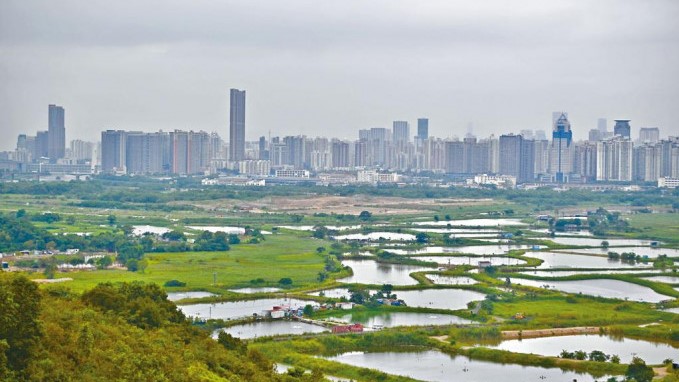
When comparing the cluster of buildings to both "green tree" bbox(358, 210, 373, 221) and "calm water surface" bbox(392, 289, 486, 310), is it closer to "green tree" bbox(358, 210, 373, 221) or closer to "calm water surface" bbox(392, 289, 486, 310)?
"green tree" bbox(358, 210, 373, 221)

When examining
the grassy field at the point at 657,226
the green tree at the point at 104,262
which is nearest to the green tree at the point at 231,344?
the green tree at the point at 104,262

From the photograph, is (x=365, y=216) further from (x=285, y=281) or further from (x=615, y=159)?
(x=615, y=159)

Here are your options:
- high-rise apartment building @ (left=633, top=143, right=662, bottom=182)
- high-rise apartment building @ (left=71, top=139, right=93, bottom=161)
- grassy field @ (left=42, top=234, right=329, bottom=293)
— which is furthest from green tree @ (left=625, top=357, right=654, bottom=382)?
high-rise apartment building @ (left=71, top=139, right=93, bottom=161)

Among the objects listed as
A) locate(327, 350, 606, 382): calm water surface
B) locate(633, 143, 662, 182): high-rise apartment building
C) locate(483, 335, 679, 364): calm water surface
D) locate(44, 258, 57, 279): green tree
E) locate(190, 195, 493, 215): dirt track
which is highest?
locate(633, 143, 662, 182): high-rise apartment building

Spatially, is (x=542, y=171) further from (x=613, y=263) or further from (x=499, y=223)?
(x=613, y=263)

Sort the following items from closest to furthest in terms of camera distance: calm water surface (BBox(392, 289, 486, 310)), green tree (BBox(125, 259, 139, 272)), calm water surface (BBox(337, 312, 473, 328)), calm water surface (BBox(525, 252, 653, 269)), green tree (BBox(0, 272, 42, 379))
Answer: green tree (BBox(0, 272, 42, 379)) < calm water surface (BBox(337, 312, 473, 328)) < calm water surface (BBox(392, 289, 486, 310)) < green tree (BBox(125, 259, 139, 272)) < calm water surface (BBox(525, 252, 653, 269))

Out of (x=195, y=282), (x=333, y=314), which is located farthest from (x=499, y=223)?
(x=333, y=314)

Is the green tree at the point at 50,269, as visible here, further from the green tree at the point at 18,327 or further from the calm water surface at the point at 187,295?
the green tree at the point at 18,327
